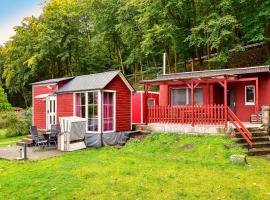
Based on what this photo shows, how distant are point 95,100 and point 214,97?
302 inches

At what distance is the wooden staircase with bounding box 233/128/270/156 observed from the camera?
41.3ft

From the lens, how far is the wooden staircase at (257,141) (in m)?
12.6

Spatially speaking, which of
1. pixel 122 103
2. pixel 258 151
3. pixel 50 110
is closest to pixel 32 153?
pixel 50 110

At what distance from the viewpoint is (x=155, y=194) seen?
25.1ft

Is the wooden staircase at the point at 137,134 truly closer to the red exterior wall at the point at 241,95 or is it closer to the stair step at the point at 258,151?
the red exterior wall at the point at 241,95

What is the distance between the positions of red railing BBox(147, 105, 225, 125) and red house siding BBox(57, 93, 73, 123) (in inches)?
183

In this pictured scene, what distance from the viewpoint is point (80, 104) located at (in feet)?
55.6

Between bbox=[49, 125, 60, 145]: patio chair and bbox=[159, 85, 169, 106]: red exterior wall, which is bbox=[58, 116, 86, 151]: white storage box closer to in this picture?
bbox=[49, 125, 60, 145]: patio chair

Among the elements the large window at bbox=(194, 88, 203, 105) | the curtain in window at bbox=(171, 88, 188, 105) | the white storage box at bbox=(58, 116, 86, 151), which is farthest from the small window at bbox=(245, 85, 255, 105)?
the white storage box at bbox=(58, 116, 86, 151)

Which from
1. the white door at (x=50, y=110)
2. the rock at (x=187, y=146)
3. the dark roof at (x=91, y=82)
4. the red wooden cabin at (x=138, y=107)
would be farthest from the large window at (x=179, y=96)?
the white door at (x=50, y=110)

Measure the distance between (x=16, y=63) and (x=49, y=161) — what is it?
31.1 meters

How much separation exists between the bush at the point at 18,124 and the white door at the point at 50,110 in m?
5.82

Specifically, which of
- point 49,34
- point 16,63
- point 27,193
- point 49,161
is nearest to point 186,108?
point 49,161

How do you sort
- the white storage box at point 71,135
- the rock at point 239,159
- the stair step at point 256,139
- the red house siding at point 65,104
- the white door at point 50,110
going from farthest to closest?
1. the white door at point 50,110
2. the red house siding at point 65,104
3. the white storage box at point 71,135
4. the stair step at point 256,139
5. the rock at point 239,159
